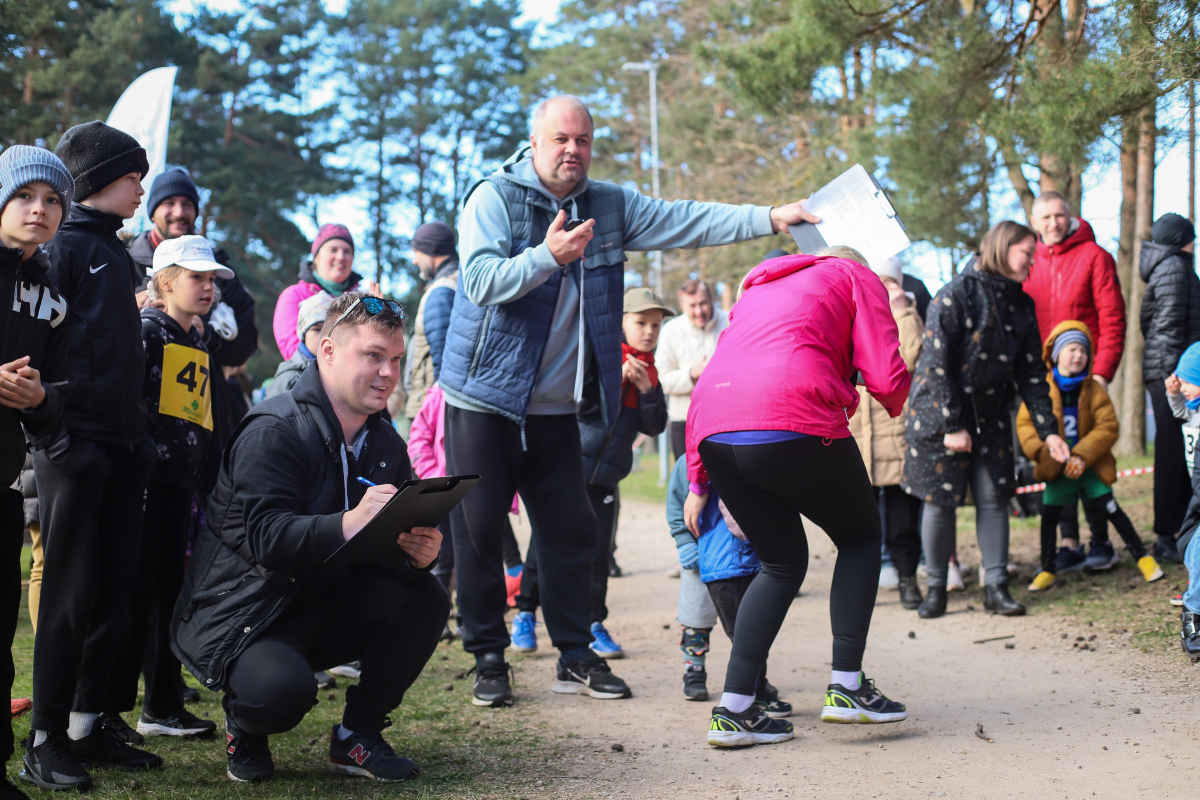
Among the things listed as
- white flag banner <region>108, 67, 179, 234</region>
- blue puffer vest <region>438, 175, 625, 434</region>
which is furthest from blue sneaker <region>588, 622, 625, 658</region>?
white flag banner <region>108, 67, 179, 234</region>

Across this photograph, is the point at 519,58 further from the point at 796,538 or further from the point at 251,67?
the point at 796,538

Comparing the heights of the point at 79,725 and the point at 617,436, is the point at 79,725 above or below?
below

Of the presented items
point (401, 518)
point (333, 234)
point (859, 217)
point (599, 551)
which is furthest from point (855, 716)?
point (333, 234)

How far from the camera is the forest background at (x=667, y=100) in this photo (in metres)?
6.95

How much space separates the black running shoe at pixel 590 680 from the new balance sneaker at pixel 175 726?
151cm

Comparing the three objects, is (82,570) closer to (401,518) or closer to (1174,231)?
(401,518)

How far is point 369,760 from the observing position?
3.48 m

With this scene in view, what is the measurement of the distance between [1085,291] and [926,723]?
4108 mm

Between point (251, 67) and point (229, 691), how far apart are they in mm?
32205

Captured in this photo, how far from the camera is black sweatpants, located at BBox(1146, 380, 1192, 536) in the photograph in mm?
6602

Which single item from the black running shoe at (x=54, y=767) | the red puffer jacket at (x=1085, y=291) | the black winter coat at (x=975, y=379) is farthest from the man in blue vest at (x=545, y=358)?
the red puffer jacket at (x=1085, y=291)

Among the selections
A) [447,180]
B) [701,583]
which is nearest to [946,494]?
[701,583]

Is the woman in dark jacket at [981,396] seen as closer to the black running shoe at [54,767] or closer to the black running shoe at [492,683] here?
the black running shoe at [492,683]

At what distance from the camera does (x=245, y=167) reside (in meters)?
30.0
